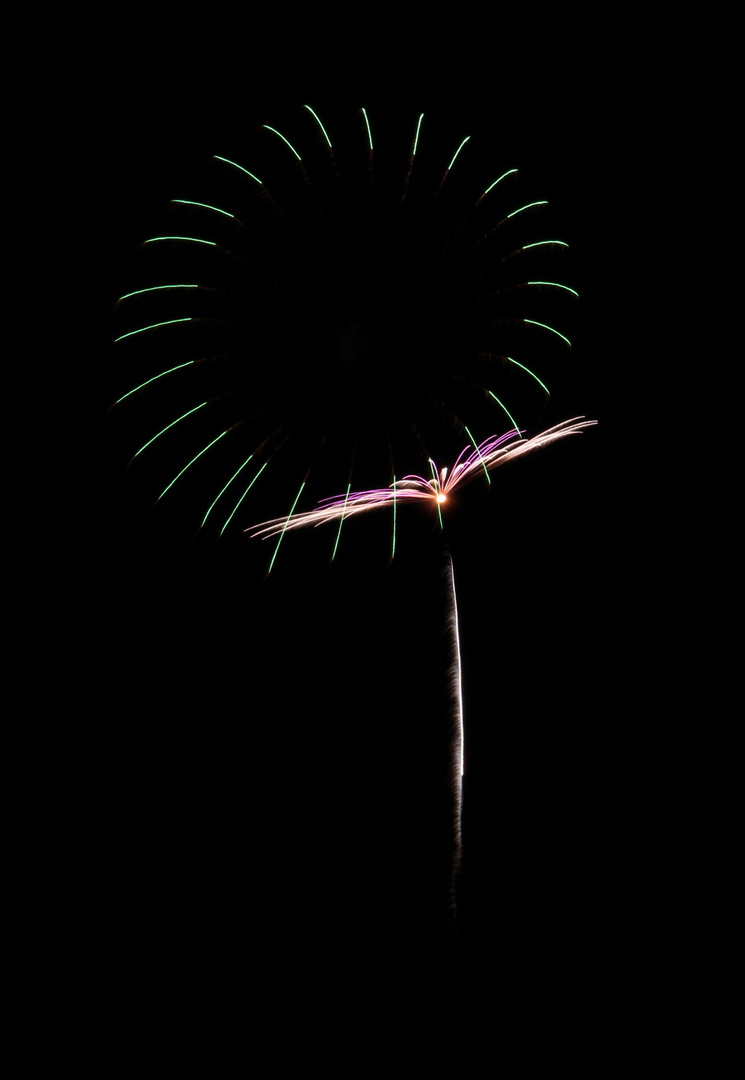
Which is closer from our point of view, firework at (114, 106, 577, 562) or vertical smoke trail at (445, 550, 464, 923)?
firework at (114, 106, 577, 562)

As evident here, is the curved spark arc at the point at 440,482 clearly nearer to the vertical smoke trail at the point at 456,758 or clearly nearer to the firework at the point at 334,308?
the firework at the point at 334,308

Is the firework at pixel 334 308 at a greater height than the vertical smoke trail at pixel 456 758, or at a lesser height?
greater

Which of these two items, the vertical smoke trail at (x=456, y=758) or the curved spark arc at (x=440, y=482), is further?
the vertical smoke trail at (x=456, y=758)

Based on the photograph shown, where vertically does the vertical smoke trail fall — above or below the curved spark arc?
below

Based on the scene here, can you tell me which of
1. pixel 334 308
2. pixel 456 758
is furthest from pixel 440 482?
pixel 456 758

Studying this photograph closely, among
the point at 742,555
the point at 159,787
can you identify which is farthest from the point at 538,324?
the point at 159,787

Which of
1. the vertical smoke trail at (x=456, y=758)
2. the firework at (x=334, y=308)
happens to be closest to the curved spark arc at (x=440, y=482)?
the firework at (x=334, y=308)

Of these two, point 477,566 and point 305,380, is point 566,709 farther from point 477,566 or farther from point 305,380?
point 305,380

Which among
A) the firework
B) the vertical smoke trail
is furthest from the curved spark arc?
the vertical smoke trail

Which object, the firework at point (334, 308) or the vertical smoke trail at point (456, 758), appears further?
the vertical smoke trail at point (456, 758)

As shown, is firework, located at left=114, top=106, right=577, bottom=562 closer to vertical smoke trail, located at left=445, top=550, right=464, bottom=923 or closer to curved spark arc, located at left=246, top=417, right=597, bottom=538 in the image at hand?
curved spark arc, located at left=246, top=417, right=597, bottom=538

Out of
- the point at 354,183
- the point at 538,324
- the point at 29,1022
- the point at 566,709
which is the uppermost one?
the point at 354,183
